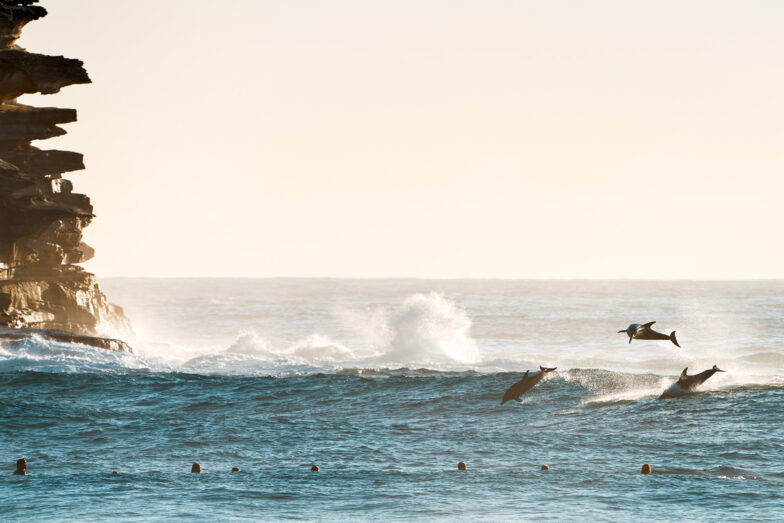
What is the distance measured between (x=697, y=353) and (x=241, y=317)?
50.9 metres

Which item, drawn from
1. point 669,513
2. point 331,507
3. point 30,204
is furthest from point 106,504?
point 30,204

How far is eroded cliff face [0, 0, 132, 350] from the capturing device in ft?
146

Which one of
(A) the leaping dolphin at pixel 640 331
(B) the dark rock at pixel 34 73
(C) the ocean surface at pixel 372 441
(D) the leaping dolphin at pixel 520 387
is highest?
(B) the dark rock at pixel 34 73

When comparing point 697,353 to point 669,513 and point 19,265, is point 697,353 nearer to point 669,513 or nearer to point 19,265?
point 19,265

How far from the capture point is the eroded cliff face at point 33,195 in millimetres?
44469

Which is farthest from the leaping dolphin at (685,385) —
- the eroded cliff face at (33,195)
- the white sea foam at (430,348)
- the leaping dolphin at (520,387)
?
the eroded cliff face at (33,195)

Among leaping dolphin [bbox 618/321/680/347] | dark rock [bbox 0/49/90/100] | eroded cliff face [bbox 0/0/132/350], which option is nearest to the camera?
leaping dolphin [bbox 618/321/680/347]

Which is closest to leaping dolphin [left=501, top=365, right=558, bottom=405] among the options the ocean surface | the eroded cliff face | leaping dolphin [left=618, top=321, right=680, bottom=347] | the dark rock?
the ocean surface

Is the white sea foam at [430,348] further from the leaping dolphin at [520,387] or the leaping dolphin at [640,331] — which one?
the leaping dolphin at [640,331]

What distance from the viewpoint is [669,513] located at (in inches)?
628

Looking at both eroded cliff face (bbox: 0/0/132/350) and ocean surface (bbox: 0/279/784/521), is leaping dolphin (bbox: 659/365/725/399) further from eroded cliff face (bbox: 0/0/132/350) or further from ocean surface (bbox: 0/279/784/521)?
eroded cliff face (bbox: 0/0/132/350)

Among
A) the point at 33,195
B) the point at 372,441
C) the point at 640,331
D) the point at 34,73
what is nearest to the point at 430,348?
the point at 33,195

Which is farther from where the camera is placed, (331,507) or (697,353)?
(697,353)

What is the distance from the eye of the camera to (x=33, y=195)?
149 ft
